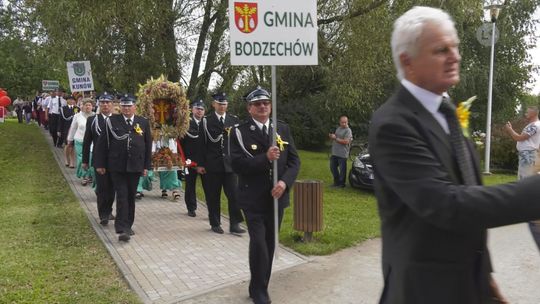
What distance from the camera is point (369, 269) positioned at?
607cm

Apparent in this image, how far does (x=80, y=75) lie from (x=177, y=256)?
29.2 feet

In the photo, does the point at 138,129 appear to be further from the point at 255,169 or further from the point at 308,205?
the point at 255,169

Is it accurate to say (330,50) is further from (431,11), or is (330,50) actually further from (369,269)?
(431,11)

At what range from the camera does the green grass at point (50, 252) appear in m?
5.20

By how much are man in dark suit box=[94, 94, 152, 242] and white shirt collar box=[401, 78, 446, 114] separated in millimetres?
6094

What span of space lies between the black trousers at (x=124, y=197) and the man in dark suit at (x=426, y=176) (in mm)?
5937

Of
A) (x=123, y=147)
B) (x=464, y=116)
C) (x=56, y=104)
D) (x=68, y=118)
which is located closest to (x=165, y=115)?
(x=123, y=147)

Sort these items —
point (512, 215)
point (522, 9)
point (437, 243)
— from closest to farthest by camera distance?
1. point (512, 215)
2. point (437, 243)
3. point (522, 9)

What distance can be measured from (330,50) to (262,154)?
9442 millimetres

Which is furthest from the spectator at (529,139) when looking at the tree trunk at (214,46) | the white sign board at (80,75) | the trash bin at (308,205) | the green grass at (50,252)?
the white sign board at (80,75)

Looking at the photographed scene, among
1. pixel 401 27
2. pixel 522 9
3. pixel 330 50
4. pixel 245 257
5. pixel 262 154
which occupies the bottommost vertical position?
pixel 245 257

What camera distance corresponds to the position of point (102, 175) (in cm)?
812

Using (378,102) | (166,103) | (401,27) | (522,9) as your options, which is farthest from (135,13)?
(522,9)

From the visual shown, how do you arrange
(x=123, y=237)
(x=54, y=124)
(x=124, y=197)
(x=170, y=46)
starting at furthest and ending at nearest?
(x=54, y=124) < (x=170, y=46) < (x=124, y=197) < (x=123, y=237)
